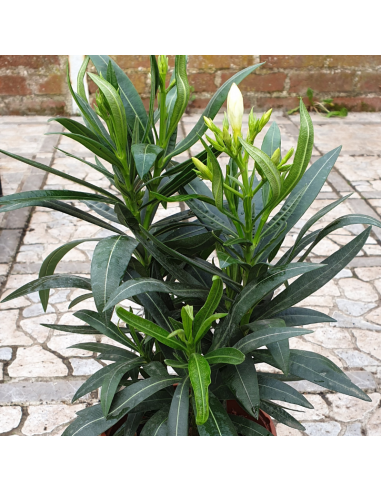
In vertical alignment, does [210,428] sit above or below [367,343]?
above

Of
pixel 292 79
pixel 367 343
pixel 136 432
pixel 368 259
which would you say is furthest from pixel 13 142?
pixel 136 432

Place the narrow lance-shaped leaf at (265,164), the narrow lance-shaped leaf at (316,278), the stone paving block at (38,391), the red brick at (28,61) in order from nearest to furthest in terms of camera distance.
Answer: the narrow lance-shaped leaf at (265,164) < the narrow lance-shaped leaf at (316,278) < the stone paving block at (38,391) < the red brick at (28,61)

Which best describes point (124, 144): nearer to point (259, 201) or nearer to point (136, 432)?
point (259, 201)

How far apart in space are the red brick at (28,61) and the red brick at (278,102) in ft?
6.69

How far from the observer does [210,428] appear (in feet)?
3.05

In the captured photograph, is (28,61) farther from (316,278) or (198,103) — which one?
(316,278)

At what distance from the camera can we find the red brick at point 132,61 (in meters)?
5.01

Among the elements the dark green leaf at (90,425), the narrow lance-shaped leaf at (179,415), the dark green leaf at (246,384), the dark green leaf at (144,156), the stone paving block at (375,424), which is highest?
the dark green leaf at (144,156)

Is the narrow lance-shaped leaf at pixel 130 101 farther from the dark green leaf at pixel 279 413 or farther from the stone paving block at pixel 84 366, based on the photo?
the stone paving block at pixel 84 366

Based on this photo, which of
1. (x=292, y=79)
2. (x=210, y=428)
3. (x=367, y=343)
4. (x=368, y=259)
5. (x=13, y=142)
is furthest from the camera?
(x=292, y=79)

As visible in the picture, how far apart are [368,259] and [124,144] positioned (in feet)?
7.72

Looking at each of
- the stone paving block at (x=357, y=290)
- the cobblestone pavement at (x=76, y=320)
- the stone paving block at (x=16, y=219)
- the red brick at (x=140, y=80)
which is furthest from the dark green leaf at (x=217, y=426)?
the red brick at (x=140, y=80)

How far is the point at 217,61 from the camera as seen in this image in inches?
201

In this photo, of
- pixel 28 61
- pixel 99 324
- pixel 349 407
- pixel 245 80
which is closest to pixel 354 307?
pixel 349 407
